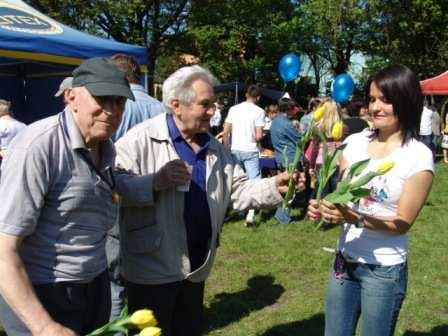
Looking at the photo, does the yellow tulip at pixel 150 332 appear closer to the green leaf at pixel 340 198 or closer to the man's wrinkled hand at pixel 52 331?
the man's wrinkled hand at pixel 52 331

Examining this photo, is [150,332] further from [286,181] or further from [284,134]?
[284,134]

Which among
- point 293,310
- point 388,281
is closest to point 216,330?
point 293,310

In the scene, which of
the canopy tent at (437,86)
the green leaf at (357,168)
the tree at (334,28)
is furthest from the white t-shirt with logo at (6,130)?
the tree at (334,28)

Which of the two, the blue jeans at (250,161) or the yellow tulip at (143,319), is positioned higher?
the yellow tulip at (143,319)

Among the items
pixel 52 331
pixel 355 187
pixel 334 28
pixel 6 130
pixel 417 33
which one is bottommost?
pixel 6 130

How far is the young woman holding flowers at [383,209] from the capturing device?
6.99ft

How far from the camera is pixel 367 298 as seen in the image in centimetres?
225

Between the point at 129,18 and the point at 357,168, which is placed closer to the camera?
the point at 357,168

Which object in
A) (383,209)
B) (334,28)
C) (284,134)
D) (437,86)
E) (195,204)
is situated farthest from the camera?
(334,28)

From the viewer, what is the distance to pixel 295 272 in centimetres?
505

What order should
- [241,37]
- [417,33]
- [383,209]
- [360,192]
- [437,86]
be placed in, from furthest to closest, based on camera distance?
1. [241,37]
2. [417,33]
3. [437,86]
4. [383,209]
5. [360,192]

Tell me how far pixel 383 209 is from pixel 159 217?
3.02 ft

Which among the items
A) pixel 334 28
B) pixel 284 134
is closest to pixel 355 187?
pixel 284 134

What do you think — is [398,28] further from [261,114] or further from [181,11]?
[261,114]
